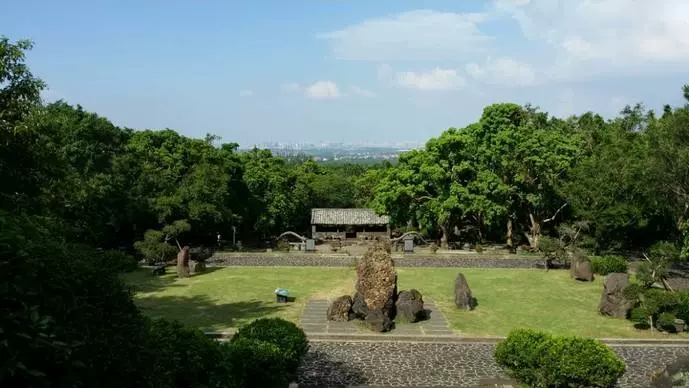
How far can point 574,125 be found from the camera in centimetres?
4481

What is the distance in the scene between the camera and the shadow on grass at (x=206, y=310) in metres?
19.2

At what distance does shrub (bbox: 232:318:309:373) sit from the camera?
12938mm

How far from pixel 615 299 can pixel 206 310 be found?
1504 cm

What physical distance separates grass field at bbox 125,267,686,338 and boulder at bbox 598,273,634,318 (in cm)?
44

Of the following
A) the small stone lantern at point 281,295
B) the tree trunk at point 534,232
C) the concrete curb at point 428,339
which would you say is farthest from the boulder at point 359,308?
the tree trunk at point 534,232

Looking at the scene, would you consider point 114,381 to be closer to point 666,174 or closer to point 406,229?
point 666,174

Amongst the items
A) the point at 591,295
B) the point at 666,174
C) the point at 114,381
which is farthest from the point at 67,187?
the point at 666,174

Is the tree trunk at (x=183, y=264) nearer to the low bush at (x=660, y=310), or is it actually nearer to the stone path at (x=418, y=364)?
the stone path at (x=418, y=364)

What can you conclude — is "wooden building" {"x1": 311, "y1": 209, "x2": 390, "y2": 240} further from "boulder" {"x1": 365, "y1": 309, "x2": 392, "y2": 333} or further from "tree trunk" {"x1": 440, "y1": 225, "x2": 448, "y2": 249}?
"boulder" {"x1": 365, "y1": 309, "x2": 392, "y2": 333}

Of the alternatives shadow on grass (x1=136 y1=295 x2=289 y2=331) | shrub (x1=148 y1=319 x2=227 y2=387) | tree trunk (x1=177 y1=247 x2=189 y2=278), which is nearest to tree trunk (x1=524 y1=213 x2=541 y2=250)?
shadow on grass (x1=136 y1=295 x2=289 y2=331)

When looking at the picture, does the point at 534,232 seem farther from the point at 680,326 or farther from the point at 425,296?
the point at 680,326

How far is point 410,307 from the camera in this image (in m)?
19.3

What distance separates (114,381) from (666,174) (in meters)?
27.1

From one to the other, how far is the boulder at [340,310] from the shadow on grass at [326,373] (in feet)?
10.8
